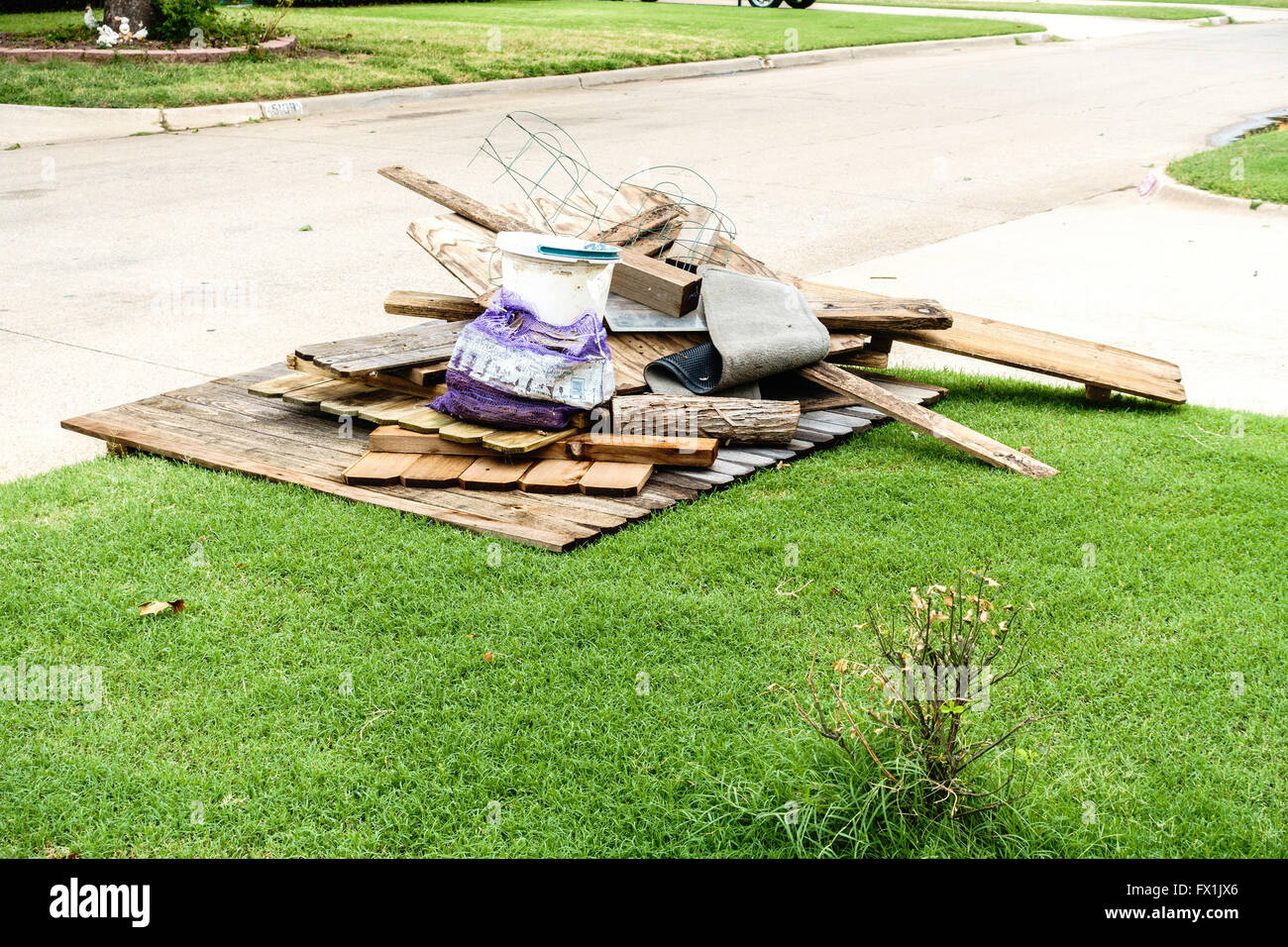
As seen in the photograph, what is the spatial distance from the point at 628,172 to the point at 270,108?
563cm

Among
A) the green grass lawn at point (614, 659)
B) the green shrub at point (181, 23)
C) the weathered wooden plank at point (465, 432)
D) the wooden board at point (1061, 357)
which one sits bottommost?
the green grass lawn at point (614, 659)

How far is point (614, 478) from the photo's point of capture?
4727mm

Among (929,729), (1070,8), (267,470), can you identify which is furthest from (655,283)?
(1070,8)

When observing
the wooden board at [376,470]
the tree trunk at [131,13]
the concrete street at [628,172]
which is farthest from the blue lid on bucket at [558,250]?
the tree trunk at [131,13]

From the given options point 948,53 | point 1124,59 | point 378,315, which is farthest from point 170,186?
point 1124,59

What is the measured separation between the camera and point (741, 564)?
419 cm

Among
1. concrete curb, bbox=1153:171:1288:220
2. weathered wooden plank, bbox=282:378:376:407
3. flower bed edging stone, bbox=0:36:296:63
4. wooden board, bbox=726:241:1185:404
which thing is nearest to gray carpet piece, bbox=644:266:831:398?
wooden board, bbox=726:241:1185:404

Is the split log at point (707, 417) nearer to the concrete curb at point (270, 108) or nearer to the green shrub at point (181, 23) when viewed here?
the concrete curb at point (270, 108)

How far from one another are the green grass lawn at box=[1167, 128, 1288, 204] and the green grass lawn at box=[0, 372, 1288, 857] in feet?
→ 21.6

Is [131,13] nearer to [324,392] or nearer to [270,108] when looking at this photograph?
[270,108]

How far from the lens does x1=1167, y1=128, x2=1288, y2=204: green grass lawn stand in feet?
34.8

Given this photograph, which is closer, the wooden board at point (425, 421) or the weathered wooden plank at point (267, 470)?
the weathered wooden plank at point (267, 470)

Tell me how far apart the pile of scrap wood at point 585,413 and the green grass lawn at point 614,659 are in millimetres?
178

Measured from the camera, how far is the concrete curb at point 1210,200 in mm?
10234
